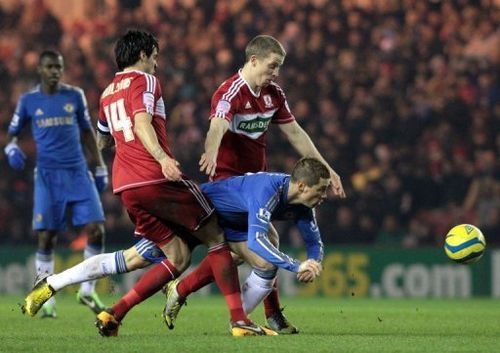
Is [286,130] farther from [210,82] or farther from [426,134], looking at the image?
[210,82]

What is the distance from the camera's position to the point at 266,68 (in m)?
8.10

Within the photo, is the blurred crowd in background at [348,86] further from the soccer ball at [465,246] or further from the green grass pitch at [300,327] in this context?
the soccer ball at [465,246]

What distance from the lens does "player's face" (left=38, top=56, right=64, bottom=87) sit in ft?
35.5

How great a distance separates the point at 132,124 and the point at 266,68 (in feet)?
3.40

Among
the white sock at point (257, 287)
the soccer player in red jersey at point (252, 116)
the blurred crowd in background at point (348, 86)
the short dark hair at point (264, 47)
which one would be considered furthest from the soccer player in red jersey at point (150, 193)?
the blurred crowd in background at point (348, 86)

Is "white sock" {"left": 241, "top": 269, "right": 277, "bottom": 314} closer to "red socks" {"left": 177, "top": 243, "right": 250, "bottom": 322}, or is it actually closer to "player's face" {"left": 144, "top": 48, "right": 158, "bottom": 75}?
"red socks" {"left": 177, "top": 243, "right": 250, "bottom": 322}

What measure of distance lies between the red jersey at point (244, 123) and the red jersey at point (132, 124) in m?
0.53

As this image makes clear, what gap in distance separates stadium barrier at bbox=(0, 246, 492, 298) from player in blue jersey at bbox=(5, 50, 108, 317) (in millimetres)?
4844

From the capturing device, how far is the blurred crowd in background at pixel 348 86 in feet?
52.4

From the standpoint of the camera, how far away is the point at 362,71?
17.6m

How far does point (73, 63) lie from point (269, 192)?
1223 cm

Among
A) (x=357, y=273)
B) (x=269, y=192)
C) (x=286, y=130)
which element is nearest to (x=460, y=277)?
(x=357, y=273)

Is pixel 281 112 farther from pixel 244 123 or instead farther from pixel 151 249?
pixel 151 249

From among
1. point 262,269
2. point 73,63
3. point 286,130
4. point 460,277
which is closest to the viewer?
point 262,269
